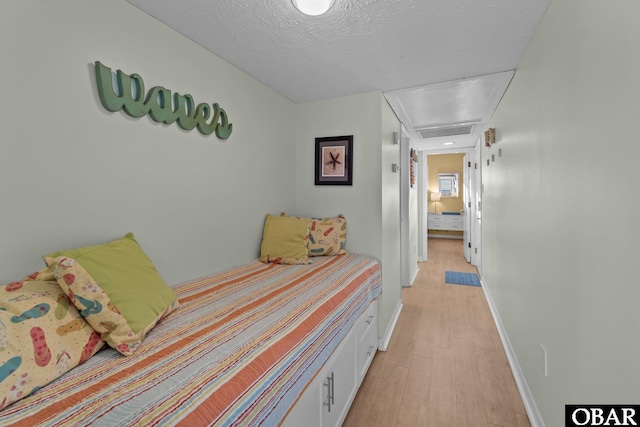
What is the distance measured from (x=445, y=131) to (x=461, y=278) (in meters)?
2.25

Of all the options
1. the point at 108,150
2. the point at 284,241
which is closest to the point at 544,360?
the point at 284,241

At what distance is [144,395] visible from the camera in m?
0.76

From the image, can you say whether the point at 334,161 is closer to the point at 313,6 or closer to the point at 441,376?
the point at 313,6

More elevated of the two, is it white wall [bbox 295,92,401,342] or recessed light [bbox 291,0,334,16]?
recessed light [bbox 291,0,334,16]

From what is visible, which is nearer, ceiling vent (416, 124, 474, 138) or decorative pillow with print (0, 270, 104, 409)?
decorative pillow with print (0, 270, 104, 409)

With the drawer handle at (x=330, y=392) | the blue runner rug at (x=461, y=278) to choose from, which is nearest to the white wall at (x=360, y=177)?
the drawer handle at (x=330, y=392)

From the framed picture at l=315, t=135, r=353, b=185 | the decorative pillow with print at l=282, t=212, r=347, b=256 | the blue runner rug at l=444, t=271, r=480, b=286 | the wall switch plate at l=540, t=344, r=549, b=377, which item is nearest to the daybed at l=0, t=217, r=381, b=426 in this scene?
the decorative pillow with print at l=282, t=212, r=347, b=256

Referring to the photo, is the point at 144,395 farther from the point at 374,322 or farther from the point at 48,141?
the point at 374,322

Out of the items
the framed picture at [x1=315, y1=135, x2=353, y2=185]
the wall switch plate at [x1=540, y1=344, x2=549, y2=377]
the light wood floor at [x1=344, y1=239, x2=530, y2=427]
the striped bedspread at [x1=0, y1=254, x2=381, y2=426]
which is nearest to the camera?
the striped bedspread at [x1=0, y1=254, x2=381, y2=426]

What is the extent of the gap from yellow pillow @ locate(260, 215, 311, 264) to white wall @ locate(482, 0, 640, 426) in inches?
60.1

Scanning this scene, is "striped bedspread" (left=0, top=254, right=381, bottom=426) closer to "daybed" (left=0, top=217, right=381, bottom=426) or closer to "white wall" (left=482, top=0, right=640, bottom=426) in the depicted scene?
"daybed" (left=0, top=217, right=381, bottom=426)

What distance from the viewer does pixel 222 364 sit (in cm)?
91

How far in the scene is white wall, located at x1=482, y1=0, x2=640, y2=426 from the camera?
84cm

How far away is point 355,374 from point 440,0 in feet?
7.03
